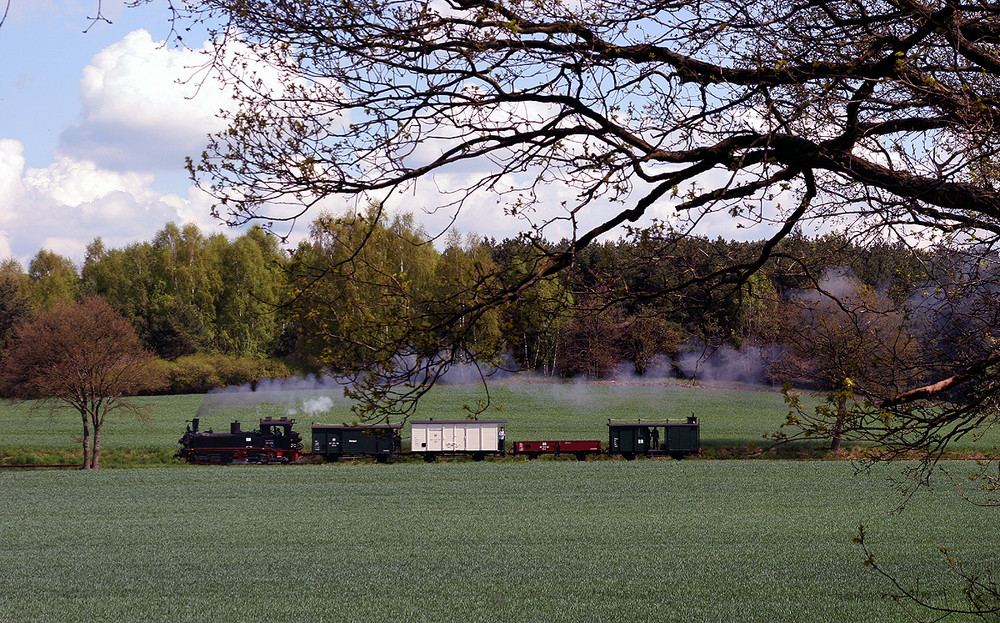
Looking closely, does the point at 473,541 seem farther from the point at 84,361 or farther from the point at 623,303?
the point at 84,361

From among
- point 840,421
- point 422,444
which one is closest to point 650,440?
point 422,444

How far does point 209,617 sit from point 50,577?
Result: 4.70m

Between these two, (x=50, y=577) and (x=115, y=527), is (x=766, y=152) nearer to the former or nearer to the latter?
(x=50, y=577)

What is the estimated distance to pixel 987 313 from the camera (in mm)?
7012

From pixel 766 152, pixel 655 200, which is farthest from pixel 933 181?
pixel 655 200

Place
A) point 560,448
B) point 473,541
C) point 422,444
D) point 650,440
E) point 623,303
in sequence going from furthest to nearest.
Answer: point 650,440 → point 422,444 → point 560,448 → point 473,541 → point 623,303

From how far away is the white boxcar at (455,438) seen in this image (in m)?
39.7

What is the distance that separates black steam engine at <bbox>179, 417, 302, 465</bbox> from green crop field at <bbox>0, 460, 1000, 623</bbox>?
664cm

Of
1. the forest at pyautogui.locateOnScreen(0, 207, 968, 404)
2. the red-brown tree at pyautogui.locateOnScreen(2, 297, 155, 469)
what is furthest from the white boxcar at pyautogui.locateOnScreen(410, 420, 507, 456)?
the forest at pyautogui.locateOnScreen(0, 207, 968, 404)

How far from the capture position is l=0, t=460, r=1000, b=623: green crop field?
13516mm

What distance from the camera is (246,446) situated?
127ft

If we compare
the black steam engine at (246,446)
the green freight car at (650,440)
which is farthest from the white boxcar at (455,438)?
the black steam engine at (246,446)

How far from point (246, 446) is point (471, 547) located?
22.7 meters

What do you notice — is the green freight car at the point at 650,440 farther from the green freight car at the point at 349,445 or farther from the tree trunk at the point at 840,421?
the tree trunk at the point at 840,421
